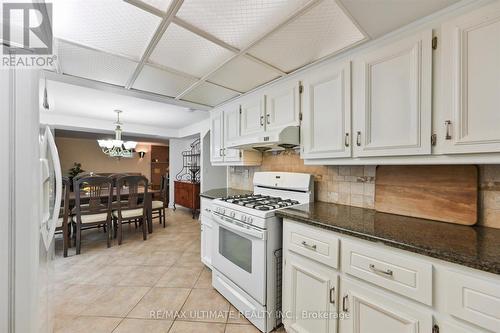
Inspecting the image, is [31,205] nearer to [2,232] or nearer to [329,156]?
[2,232]

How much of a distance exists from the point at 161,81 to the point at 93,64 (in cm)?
53

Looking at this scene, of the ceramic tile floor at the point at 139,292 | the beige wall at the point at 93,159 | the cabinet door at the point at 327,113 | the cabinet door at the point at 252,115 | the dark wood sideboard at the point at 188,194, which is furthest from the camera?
the beige wall at the point at 93,159

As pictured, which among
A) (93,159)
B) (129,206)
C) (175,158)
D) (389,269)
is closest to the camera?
(389,269)

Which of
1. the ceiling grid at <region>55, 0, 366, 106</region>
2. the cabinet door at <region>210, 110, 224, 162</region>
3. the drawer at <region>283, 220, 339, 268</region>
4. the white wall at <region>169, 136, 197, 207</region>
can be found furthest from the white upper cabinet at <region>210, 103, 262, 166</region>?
the white wall at <region>169, 136, 197, 207</region>

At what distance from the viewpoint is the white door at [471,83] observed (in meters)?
0.96

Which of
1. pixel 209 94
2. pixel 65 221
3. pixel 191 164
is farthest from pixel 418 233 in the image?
pixel 191 164

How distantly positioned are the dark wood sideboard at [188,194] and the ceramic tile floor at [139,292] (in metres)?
1.77

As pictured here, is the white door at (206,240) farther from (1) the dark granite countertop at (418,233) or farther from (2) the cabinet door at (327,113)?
(2) the cabinet door at (327,113)

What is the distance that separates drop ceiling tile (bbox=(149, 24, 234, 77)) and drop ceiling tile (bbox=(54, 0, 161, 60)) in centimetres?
10

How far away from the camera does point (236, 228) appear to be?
1749 mm

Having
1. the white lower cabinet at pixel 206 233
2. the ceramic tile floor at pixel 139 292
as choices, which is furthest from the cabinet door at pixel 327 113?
the ceramic tile floor at pixel 139 292

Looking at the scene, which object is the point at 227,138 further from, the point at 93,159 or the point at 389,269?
the point at 93,159

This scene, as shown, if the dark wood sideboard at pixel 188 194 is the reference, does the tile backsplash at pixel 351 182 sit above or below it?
above

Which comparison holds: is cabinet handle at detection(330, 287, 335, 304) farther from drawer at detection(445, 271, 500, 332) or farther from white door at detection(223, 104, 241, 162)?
white door at detection(223, 104, 241, 162)
